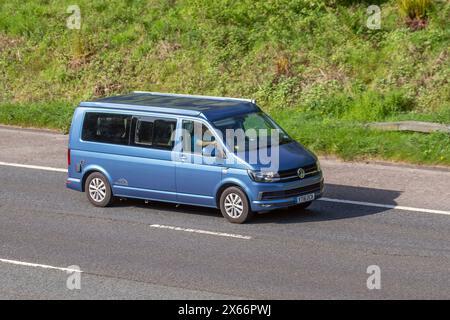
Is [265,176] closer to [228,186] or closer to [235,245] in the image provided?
[228,186]

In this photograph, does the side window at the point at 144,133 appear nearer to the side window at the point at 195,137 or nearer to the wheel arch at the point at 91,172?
the side window at the point at 195,137

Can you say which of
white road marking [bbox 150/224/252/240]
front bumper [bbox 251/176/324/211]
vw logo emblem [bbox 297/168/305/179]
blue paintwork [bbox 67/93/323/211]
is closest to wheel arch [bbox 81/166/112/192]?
blue paintwork [bbox 67/93/323/211]

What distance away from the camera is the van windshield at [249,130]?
690 inches

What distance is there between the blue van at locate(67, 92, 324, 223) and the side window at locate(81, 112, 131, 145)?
18 mm

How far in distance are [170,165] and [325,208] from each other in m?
2.86

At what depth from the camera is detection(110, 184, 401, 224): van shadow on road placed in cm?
1766

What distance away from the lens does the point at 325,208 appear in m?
18.2

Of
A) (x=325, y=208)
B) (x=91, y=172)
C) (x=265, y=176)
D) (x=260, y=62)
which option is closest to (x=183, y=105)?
(x=91, y=172)

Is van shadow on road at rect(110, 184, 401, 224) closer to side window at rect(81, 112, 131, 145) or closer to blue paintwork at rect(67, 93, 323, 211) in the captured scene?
blue paintwork at rect(67, 93, 323, 211)

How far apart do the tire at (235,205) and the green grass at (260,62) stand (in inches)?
212

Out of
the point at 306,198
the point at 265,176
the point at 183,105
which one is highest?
the point at 183,105

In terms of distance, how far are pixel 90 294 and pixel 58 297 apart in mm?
418

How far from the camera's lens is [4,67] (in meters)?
30.1

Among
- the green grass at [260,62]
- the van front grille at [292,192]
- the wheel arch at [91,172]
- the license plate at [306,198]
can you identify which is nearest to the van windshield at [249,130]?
the van front grille at [292,192]
